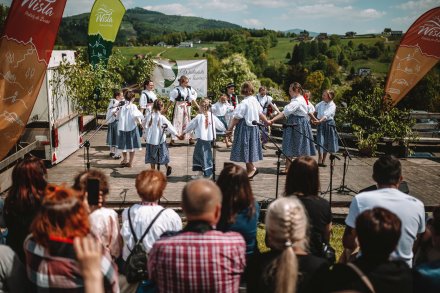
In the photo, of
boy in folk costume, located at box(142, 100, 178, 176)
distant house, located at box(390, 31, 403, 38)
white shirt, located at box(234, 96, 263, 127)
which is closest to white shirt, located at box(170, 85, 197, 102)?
boy in folk costume, located at box(142, 100, 178, 176)

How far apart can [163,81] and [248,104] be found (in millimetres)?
7132

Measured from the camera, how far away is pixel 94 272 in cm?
203

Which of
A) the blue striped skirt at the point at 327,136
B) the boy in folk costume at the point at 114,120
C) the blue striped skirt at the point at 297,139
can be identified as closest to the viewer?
the blue striped skirt at the point at 297,139

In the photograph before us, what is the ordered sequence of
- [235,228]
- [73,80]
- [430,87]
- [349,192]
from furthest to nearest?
[430,87], [73,80], [349,192], [235,228]

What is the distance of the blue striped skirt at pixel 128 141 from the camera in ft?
31.2

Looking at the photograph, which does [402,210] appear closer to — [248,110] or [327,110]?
[248,110]

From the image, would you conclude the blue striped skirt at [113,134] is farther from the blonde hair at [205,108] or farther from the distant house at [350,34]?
the distant house at [350,34]

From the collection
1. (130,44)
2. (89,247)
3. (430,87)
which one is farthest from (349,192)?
(130,44)

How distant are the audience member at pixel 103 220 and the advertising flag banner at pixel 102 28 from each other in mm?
9805

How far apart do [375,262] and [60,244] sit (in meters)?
1.75

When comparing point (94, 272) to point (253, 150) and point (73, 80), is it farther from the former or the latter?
point (73, 80)

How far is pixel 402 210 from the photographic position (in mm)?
3191

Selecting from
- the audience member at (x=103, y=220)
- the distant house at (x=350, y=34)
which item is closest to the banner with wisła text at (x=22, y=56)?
the audience member at (x=103, y=220)

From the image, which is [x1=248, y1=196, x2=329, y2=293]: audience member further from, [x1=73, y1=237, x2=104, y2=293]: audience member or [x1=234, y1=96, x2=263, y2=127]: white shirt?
[x1=234, y1=96, x2=263, y2=127]: white shirt
